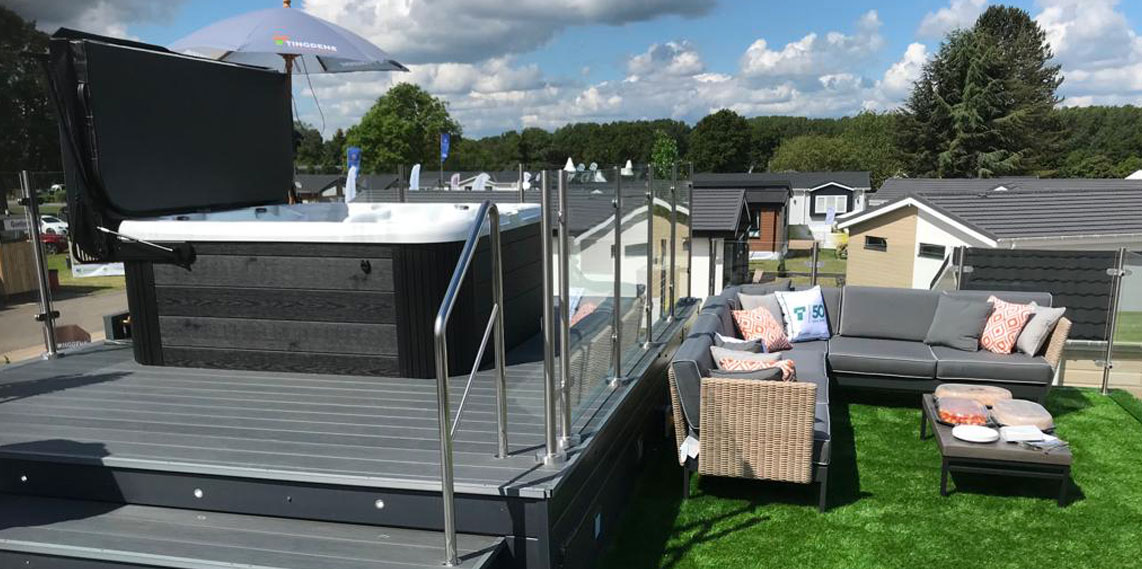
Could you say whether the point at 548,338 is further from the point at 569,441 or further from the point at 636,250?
the point at 636,250

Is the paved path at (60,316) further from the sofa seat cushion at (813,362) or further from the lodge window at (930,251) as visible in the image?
the lodge window at (930,251)

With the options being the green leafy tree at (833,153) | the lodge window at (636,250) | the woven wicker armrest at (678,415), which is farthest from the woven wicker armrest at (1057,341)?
the green leafy tree at (833,153)

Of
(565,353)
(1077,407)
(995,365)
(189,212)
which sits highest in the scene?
(189,212)

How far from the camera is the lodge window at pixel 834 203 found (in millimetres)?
32281

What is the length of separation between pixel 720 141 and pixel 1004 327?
1916 inches

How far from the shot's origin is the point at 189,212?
479 cm

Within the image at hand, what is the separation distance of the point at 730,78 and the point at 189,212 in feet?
112

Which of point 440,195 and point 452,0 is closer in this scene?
point 452,0

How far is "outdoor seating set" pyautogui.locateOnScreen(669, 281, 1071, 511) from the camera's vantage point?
12.2ft

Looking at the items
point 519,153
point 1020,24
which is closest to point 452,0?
point 1020,24

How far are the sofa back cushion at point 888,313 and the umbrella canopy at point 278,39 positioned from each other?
4.61 metres

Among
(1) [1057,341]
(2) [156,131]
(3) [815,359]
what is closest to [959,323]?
(1) [1057,341]

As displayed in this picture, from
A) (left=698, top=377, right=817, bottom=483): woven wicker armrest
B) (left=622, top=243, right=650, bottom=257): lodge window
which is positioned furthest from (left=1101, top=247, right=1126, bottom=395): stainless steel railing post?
(left=622, top=243, right=650, bottom=257): lodge window

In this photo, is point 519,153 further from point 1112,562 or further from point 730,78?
point 1112,562
